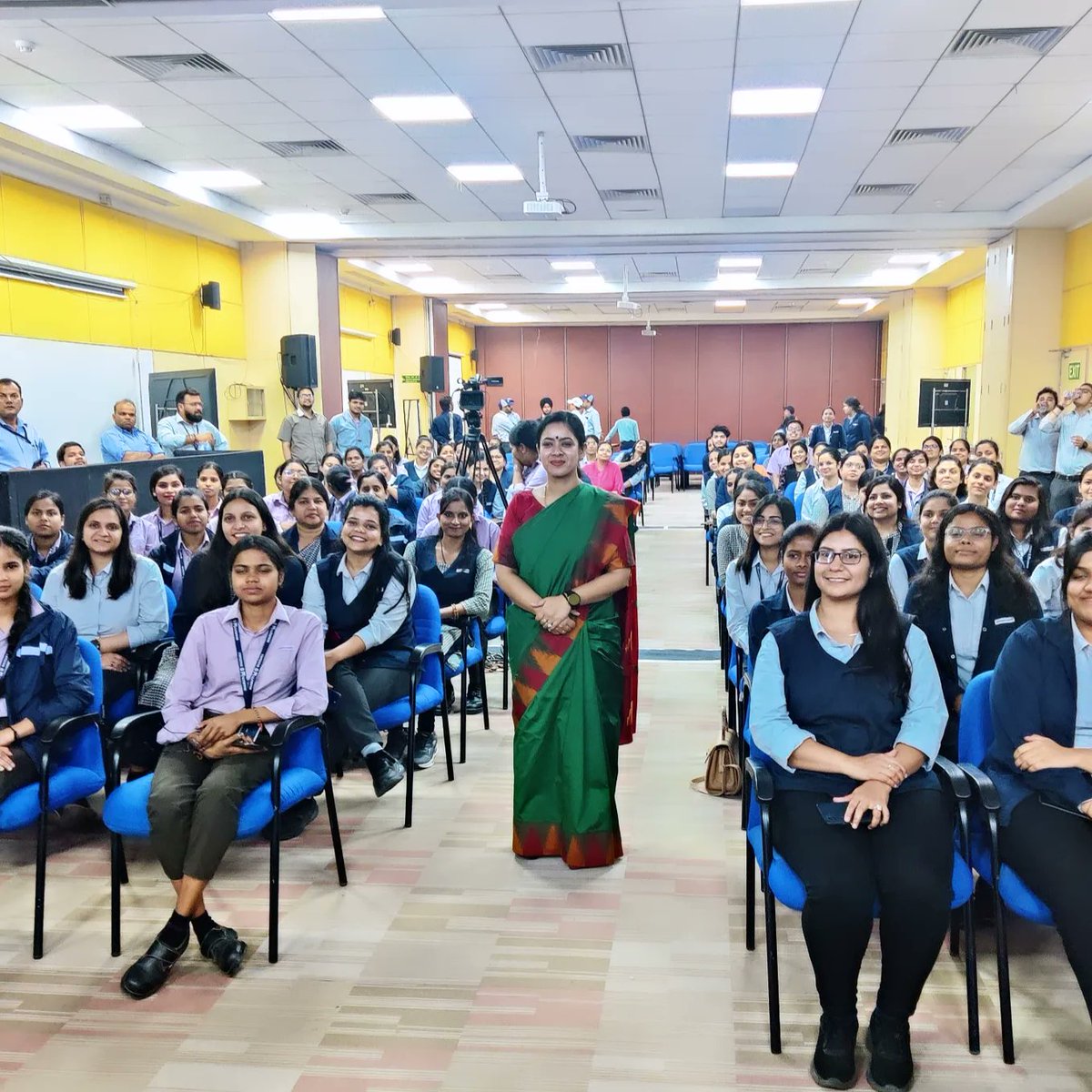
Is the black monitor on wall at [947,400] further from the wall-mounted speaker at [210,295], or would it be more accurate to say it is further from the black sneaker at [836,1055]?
the black sneaker at [836,1055]

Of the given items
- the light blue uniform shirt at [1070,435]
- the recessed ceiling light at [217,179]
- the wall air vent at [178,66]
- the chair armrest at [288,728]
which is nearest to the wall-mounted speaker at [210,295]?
the recessed ceiling light at [217,179]

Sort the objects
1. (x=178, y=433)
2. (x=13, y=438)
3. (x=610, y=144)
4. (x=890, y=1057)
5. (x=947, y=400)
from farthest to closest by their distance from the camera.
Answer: (x=947, y=400)
(x=178, y=433)
(x=610, y=144)
(x=13, y=438)
(x=890, y=1057)

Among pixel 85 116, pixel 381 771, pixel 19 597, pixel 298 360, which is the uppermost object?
pixel 85 116

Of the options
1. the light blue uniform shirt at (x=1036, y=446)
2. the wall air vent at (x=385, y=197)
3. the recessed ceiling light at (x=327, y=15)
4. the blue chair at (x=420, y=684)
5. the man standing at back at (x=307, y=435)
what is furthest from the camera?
the man standing at back at (x=307, y=435)

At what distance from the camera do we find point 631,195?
9445mm

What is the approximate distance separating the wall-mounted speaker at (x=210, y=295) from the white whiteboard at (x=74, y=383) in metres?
1.07

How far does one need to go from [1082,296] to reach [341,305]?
32.4 feet

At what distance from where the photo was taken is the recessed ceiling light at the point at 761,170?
8359 millimetres

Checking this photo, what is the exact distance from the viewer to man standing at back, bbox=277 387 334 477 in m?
9.94

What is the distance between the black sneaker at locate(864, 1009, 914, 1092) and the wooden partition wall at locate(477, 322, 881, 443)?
2059 centimetres

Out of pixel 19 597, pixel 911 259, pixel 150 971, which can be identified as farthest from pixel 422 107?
pixel 911 259

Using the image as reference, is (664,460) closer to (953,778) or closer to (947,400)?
(947,400)

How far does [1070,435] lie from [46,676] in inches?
310

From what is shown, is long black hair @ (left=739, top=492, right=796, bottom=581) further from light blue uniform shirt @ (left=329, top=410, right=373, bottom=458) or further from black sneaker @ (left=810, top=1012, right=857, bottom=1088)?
light blue uniform shirt @ (left=329, top=410, right=373, bottom=458)
